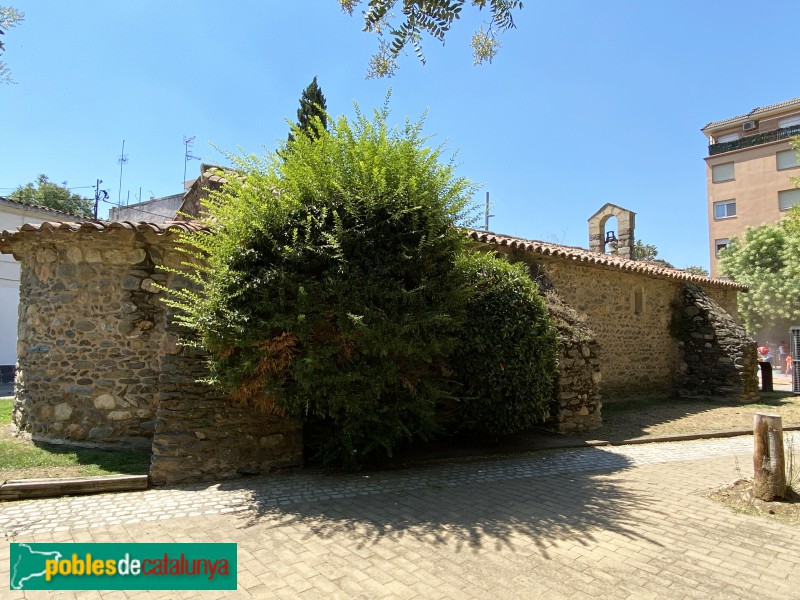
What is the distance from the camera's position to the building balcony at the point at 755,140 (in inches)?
1259

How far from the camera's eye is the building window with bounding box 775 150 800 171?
31719mm

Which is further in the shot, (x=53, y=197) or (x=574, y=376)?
(x=53, y=197)

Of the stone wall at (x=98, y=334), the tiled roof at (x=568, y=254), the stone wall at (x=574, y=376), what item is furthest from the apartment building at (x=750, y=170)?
the stone wall at (x=98, y=334)

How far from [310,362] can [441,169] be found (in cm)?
299

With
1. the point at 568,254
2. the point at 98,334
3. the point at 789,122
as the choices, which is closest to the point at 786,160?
the point at 789,122

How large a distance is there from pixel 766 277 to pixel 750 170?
11.4m

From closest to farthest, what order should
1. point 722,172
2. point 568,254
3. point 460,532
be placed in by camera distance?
point 460,532
point 568,254
point 722,172

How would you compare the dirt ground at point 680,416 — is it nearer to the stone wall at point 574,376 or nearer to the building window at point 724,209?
the stone wall at point 574,376

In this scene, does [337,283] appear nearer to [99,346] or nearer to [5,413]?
[99,346]

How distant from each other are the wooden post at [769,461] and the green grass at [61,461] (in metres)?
6.91

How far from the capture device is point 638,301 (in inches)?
516

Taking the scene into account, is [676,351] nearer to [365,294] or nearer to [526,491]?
[526,491]

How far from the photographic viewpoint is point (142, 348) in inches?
276

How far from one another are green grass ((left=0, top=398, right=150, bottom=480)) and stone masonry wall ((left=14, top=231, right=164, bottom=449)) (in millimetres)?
283
